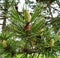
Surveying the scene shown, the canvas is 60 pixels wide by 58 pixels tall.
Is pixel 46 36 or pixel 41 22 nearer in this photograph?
pixel 41 22

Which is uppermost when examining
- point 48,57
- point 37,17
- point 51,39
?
point 37,17

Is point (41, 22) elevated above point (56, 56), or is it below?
above

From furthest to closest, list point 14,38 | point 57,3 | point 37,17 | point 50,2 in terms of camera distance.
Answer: point 57,3 → point 50,2 → point 14,38 → point 37,17

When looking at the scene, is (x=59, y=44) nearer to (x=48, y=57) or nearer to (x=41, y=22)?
(x=48, y=57)

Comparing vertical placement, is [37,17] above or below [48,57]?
above

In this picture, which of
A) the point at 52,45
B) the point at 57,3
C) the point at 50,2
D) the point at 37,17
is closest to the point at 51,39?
the point at 52,45

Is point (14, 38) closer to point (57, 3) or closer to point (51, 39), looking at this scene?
point (51, 39)

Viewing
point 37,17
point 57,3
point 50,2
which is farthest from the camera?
point 57,3

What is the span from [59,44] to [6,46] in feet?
0.85

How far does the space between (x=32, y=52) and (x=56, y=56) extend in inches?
5.1

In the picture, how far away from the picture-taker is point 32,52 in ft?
3.49

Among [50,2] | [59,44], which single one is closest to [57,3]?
[50,2]

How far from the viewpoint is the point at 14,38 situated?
1.10m

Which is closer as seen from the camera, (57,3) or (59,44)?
(59,44)
